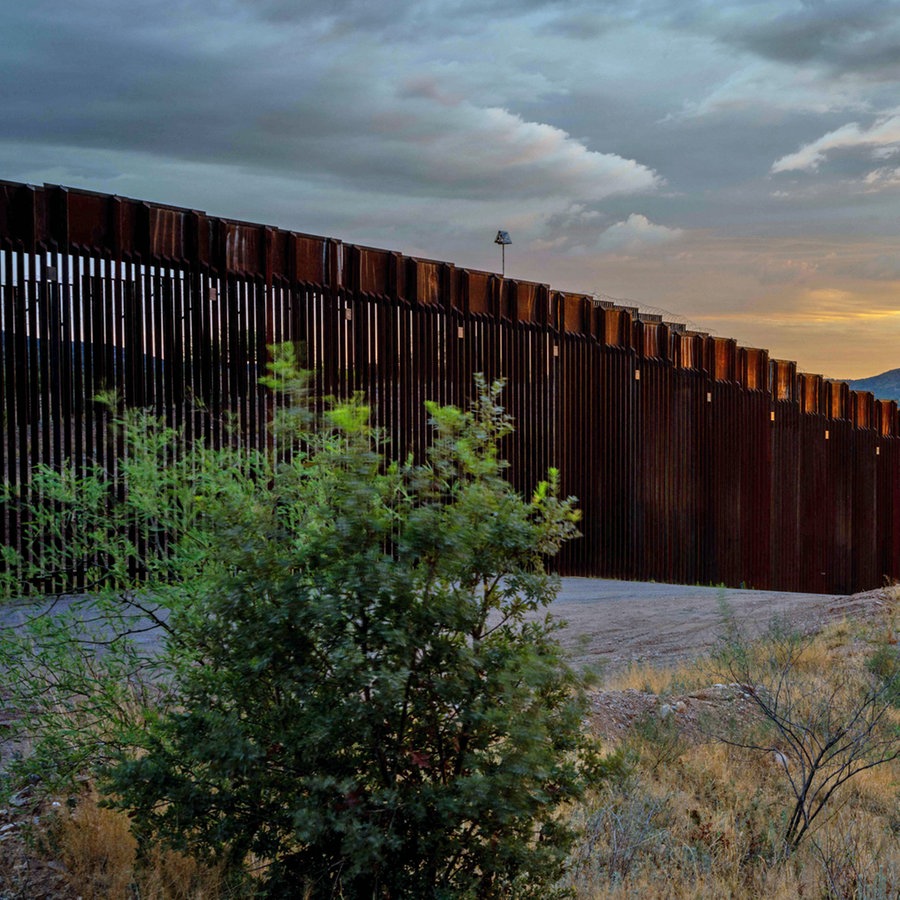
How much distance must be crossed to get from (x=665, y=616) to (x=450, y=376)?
4.78 m

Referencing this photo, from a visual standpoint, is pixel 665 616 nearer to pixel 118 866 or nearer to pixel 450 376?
pixel 450 376

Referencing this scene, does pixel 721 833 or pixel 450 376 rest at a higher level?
pixel 450 376

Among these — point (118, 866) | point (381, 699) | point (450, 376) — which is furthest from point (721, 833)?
point (450, 376)

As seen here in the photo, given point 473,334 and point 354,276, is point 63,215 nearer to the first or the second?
point 354,276

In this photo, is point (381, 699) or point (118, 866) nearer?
point (381, 699)

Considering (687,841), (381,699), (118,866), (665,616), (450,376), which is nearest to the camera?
(381,699)

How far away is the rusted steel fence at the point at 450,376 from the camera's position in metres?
11.2

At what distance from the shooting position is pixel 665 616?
507 inches

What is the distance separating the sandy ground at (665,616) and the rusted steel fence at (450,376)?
2.66m

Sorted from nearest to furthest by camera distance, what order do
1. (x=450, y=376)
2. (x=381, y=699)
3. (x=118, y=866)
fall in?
1. (x=381, y=699)
2. (x=118, y=866)
3. (x=450, y=376)

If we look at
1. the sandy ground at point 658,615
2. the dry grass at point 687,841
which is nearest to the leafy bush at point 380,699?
the dry grass at point 687,841

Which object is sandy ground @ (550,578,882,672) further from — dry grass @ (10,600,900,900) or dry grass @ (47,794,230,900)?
dry grass @ (47,794,230,900)

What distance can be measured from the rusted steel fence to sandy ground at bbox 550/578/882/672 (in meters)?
2.66

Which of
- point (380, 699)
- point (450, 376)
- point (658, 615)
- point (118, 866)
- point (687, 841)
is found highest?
point (450, 376)
